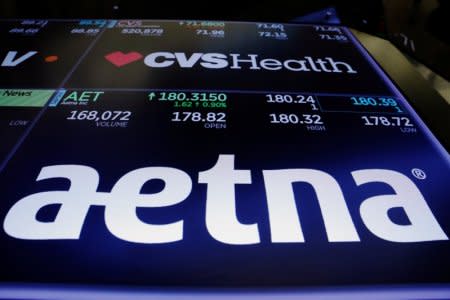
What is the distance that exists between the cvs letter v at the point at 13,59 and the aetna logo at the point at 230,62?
0.89 ft

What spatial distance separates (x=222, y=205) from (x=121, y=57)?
30.4 inches

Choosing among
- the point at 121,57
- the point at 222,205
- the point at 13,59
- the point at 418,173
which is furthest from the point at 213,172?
the point at 13,59

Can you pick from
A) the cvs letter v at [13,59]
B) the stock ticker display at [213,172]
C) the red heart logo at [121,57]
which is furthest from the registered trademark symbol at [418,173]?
the cvs letter v at [13,59]

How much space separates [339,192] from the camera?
77cm

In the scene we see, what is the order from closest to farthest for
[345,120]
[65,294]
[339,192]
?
[65,294], [339,192], [345,120]

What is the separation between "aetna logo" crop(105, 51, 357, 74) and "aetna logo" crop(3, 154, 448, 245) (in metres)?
0.51

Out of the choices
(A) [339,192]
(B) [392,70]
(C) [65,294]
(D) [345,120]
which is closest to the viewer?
(C) [65,294]

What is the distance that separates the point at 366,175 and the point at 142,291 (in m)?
0.53

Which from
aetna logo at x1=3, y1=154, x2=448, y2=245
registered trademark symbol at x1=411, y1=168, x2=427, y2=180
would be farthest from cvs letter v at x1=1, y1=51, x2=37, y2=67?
registered trademark symbol at x1=411, y1=168, x2=427, y2=180

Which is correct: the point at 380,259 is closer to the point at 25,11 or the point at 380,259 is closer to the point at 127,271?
the point at 127,271

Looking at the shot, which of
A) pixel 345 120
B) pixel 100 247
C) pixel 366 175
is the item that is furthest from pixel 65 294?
pixel 345 120

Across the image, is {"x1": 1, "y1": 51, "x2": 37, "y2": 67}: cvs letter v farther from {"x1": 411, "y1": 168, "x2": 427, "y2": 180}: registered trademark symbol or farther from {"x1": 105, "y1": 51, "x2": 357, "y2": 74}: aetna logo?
{"x1": 411, "y1": 168, "x2": 427, "y2": 180}: registered trademark symbol

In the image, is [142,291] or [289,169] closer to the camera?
[142,291]

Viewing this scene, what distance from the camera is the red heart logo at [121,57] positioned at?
123cm
